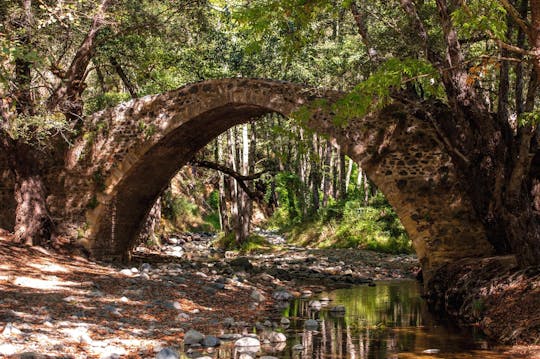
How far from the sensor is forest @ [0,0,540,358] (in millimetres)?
6770

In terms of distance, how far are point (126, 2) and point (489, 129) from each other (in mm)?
8507

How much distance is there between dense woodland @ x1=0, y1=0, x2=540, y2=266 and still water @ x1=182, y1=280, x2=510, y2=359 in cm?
146

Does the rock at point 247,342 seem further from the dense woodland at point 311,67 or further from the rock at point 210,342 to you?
the dense woodland at point 311,67

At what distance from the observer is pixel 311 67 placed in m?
20.5

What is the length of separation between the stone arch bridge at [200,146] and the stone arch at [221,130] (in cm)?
2

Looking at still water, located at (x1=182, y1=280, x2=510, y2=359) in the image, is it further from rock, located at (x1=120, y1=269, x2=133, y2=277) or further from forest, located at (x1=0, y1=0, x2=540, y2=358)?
rock, located at (x1=120, y1=269, x2=133, y2=277)

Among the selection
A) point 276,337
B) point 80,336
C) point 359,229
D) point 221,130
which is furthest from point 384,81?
point 359,229

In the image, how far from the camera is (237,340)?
18.4ft

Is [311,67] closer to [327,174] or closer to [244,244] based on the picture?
[327,174]

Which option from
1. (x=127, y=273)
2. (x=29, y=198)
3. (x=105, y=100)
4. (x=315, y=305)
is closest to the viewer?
(x=315, y=305)

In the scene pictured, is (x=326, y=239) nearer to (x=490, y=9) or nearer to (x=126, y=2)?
(x=126, y=2)

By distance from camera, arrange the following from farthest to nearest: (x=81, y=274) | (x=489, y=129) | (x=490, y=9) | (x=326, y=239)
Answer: (x=326, y=239) → (x=81, y=274) → (x=489, y=129) → (x=490, y=9)

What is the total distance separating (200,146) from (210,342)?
7759 mm

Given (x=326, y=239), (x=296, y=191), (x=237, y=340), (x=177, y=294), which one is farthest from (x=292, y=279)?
(x=296, y=191)
